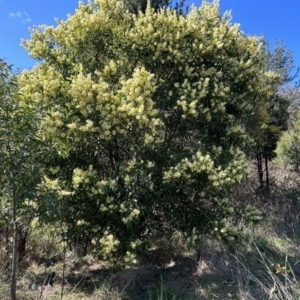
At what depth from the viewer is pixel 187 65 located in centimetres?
500

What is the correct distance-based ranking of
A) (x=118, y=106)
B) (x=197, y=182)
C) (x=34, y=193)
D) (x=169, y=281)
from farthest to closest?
(x=169, y=281)
(x=197, y=182)
(x=118, y=106)
(x=34, y=193)

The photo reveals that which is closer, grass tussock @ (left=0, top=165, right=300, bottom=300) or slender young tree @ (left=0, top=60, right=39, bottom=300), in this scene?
slender young tree @ (left=0, top=60, right=39, bottom=300)

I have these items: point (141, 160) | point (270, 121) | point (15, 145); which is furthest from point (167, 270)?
point (270, 121)

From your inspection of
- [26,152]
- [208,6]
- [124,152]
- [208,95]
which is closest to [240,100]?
[208,95]

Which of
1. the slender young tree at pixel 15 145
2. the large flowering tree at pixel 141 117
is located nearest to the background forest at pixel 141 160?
the large flowering tree at pixel 141 117

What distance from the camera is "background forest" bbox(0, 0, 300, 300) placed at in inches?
166

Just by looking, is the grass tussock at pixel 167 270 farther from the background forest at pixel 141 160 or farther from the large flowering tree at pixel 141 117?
the large flowering tree at pixel 141 117

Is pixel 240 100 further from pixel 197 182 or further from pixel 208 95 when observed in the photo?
pixel 197 182

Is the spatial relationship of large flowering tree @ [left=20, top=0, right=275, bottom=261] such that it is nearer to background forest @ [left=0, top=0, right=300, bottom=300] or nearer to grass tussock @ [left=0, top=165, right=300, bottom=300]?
background forest @ [left=0, top=0, right=300, bottom=300]

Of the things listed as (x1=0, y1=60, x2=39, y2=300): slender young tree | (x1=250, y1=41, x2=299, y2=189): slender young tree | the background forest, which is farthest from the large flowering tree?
(x1=250, y1=41, x2=299, y2=189): slender young tree

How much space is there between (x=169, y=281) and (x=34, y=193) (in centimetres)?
271

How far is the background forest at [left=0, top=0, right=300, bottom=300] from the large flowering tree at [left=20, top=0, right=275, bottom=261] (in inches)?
0.7

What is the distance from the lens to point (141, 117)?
13.4ft

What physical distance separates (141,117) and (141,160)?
0.72 metres
